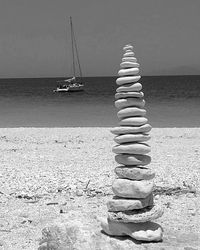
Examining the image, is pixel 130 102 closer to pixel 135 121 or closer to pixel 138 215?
pixel 135 121

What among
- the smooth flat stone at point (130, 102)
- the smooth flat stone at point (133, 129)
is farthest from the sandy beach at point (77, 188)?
the smooth flat stone at point (130, 102)

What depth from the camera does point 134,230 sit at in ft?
22.7

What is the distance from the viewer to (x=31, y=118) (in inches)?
1502

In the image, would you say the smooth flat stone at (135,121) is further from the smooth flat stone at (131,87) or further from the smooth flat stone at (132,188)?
the smooth flat stone at (132,188)

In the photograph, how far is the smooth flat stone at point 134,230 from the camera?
6879mm

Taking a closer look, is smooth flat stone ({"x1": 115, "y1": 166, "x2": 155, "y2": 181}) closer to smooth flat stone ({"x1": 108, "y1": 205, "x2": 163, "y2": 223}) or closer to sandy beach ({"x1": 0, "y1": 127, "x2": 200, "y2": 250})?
smooth flat stone ({"x1": 108, "y1": 205, "x2": 163, "y2": 223})

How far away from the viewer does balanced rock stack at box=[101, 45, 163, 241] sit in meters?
6.85

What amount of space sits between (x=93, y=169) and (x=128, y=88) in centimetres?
631

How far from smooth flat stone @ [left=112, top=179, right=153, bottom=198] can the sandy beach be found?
696mm

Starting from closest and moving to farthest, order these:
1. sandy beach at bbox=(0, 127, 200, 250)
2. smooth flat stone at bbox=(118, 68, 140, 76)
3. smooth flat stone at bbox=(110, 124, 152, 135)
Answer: smooth flat stone at bbox=(110, 124, 152, 135), smooth flat stone at bbox=(118, 68, 140, 76), sandy beach at bbox=(0, 127, 200, 250)

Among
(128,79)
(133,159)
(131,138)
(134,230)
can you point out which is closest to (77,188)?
(134,230)

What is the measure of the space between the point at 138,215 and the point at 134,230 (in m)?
0.24

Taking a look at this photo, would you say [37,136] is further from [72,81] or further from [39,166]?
[72,81]

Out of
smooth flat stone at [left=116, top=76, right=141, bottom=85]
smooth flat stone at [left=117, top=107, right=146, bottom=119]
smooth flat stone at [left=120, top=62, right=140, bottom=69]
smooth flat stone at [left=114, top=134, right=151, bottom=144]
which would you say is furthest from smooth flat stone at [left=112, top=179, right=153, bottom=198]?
smooth flat stone at [left=120, top=62, right=140, bottom=69]
